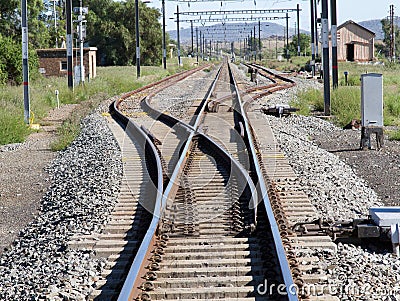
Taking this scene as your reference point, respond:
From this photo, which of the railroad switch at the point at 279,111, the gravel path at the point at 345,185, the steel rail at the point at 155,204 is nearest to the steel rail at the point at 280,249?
the gravel path at the point at 345,185

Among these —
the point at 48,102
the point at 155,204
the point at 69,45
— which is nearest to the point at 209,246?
the point at 155,204

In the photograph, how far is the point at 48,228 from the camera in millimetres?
7055

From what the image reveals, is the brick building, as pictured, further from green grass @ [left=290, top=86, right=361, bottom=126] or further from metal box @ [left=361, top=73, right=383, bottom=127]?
metal box @ [left=361, top=73, right=383, bottom=127]

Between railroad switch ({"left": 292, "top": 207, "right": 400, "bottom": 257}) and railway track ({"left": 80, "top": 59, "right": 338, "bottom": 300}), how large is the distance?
0.80 ft

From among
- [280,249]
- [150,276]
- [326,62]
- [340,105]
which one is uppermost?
[326,62]

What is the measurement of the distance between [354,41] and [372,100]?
70.9 m

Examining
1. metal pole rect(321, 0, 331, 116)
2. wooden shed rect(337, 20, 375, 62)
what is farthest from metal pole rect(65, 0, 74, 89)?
wooden shed rect(337, 20, 375, 62)

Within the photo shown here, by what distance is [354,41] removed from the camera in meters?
80.4

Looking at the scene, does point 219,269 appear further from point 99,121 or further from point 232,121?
point 99,121

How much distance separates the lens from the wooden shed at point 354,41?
79.4 meters

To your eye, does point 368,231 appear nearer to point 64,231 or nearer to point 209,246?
point 209,246

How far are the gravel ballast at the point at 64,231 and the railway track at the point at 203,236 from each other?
0.63 feet

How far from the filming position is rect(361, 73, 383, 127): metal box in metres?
12.0

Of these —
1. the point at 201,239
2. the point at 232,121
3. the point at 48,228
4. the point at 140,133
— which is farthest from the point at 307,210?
the point at 232,121
